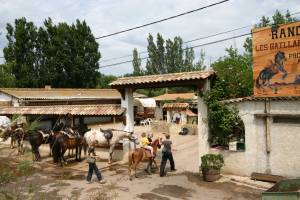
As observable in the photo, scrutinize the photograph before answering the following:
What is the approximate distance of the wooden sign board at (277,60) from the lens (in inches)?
541

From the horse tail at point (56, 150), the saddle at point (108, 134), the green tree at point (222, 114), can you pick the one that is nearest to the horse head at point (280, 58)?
the green tree at point (222, 114)

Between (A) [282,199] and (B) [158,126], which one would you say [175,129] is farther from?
(A) [282,199]

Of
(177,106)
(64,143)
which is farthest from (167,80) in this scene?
(177,106)

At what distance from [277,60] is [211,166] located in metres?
5.29

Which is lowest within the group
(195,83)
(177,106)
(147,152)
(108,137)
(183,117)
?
(147,152)

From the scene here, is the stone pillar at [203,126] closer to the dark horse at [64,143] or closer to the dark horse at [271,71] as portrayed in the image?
the dark horse at [271,71]

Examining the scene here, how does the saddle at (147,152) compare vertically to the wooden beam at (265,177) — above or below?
above

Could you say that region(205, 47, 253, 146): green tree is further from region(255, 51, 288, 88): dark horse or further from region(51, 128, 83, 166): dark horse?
region(51, 128, 83, 166): dark horse

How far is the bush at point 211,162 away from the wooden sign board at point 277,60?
3251mm

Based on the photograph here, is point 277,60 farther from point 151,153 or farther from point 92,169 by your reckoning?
point 92,169

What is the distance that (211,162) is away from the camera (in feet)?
49.2

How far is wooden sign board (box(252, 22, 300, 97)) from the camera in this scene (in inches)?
541

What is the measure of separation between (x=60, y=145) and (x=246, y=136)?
9777 mm

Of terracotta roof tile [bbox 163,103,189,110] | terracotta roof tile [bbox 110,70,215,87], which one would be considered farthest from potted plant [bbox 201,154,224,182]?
terracotta roof tile [bbox 163,103,189,110]
